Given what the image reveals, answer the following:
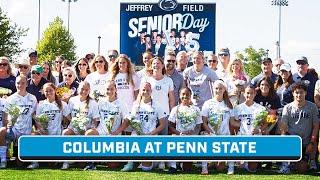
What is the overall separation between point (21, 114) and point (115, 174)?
1989 mm

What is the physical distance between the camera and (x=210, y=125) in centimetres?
948

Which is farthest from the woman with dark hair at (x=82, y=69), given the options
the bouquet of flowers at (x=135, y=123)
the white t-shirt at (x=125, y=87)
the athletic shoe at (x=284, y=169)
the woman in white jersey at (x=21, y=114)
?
the athletic shoe at (x=284, y=169)

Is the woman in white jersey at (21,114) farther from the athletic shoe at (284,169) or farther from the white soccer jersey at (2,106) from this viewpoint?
the athletic shoe at (284,169)

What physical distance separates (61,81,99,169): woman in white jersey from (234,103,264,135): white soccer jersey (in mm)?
2352

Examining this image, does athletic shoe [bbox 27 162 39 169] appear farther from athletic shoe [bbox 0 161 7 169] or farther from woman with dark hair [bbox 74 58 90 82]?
woman with dark hair [bbox 74 58 90 82]

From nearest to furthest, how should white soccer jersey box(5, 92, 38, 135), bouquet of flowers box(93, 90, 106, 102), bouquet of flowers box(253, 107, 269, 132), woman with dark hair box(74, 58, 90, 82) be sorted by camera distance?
1. bouquet of flowers box(253, 107, 269, 132)
2. white soccer jersey box(5, 92, 38, 135)
3. bouquet of flowers box(93, 90, 106, 102)
4. woman with dark hair box(74, 58, 90, 82)

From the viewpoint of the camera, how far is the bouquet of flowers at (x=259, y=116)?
9.27 meters

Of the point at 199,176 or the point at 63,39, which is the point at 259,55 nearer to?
the point at 63,39

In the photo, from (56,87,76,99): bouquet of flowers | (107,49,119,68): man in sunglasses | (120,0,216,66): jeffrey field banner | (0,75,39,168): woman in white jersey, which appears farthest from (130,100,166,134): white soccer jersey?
(120,0,216,66): jeffrey field banner

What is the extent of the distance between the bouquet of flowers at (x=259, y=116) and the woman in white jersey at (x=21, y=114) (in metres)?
3.61

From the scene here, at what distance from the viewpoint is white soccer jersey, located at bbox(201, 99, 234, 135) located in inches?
369

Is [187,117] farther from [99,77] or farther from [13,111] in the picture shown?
[13,111]

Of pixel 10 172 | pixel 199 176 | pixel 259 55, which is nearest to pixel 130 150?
pixel 199 176

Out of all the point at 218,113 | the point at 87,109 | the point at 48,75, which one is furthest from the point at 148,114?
the point at 48,75
